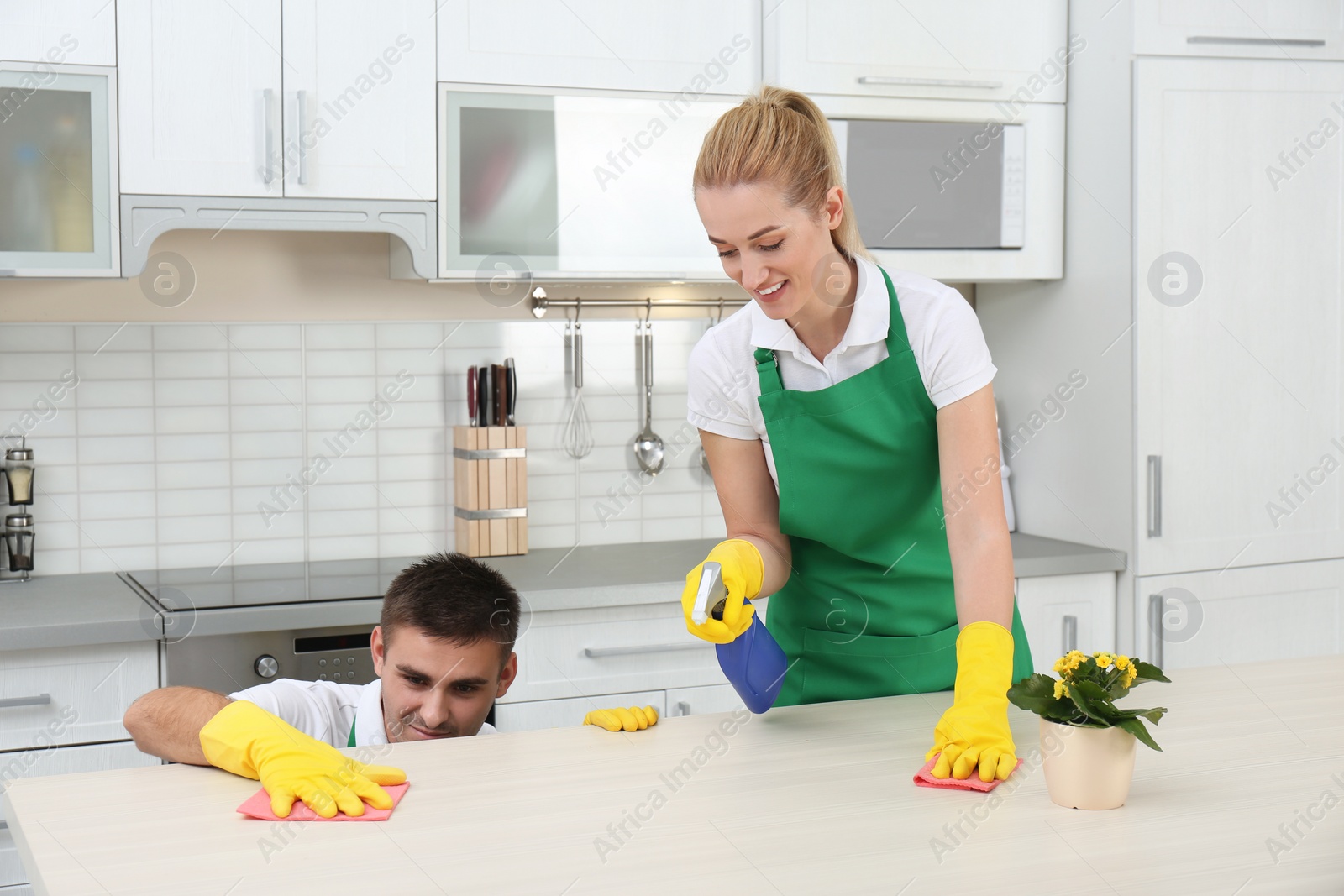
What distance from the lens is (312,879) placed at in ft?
2.85

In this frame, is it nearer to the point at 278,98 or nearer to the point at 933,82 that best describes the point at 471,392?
the point at 278,98

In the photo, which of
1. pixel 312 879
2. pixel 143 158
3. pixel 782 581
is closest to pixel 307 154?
pixel 143 158

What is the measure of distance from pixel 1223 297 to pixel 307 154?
1.81 meters

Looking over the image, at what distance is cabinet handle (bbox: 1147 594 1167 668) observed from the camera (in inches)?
99.2

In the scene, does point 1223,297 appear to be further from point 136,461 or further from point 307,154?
point 136,461

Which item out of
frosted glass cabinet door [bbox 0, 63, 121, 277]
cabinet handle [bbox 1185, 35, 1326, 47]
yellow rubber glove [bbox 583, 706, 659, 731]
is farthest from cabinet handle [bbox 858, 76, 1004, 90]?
yellow rubber glove [bbox 583, 706, 659, 731]

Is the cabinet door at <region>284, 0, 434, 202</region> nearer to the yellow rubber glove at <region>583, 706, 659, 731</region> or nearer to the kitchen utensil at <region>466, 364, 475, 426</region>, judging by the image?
the kitchen utensil at <region>466, 364, 475, 426</region>

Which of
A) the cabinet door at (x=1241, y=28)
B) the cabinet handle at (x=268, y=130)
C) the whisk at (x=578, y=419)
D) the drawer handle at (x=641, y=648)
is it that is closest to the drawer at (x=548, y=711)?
the drawer handle at (x=641, y=648)

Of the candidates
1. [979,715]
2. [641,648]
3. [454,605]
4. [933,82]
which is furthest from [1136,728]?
[933,82]

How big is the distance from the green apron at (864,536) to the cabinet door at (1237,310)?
1142 mm

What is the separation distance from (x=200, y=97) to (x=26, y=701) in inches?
41.2

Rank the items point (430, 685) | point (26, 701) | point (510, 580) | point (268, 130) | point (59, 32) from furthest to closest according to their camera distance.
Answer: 1. point (510, 580)
2. point (268, 130)
3. point (59, 32)
4. point (26, 701)
5. point (430, 685)

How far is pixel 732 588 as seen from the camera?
1.27 m

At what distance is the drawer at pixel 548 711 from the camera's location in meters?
2.17
